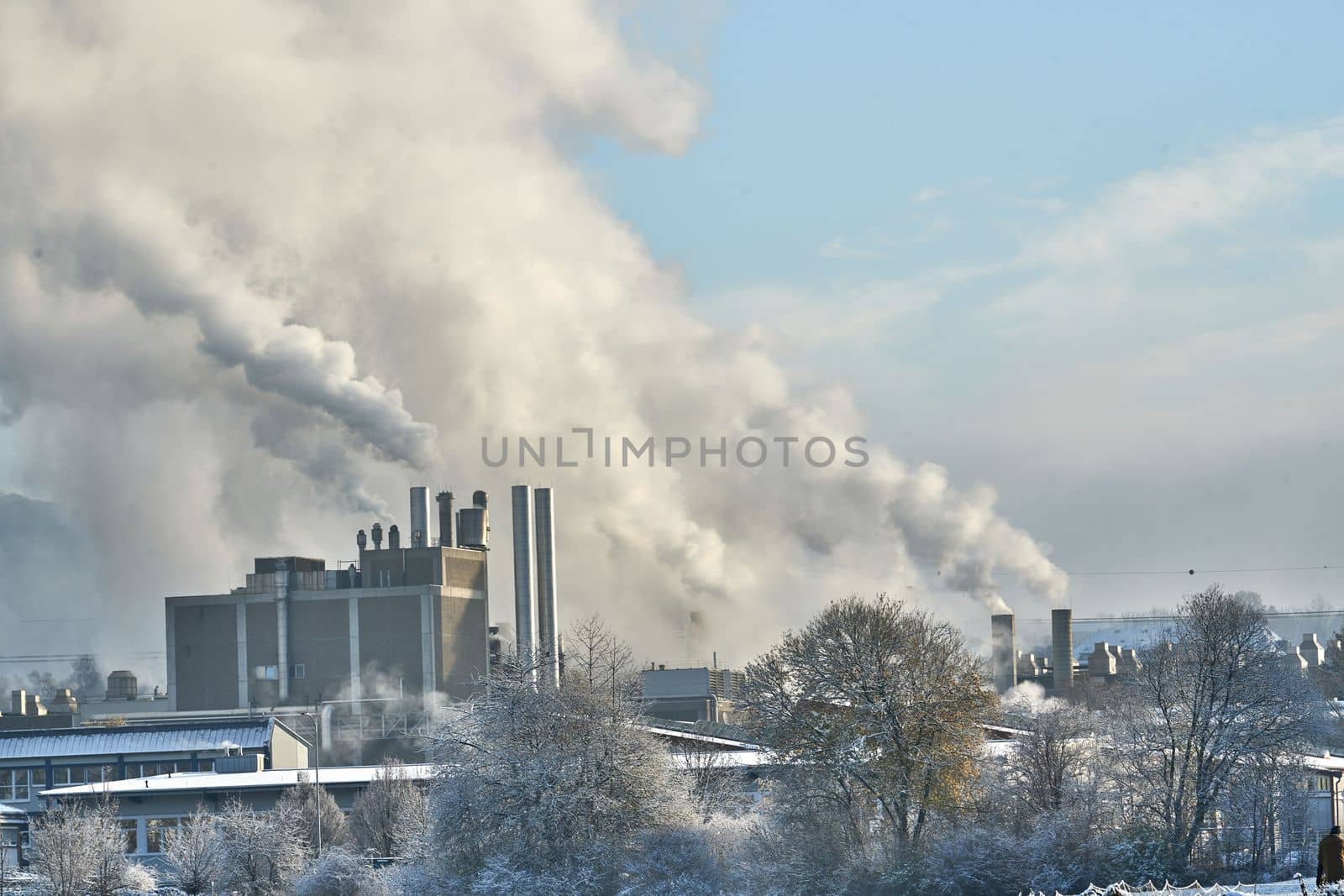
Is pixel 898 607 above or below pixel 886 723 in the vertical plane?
above

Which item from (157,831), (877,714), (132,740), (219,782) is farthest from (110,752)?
(877,714)

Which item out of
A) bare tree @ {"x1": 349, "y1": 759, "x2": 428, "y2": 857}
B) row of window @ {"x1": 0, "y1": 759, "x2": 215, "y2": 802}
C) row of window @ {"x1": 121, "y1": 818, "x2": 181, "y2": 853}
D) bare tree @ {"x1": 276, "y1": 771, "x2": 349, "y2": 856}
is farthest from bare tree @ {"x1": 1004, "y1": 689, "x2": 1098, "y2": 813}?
row of window @ {"x1": 0, "y1": 759, "x2": 215, "y2": 802}

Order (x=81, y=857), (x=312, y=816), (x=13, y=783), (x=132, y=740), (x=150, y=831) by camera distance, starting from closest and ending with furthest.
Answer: (x=81, y=857) < (x=312, y=816) < (x=150, y=831) < (x=13, y=783) < (x=132, y=740)

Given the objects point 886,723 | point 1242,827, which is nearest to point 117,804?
point 886,723

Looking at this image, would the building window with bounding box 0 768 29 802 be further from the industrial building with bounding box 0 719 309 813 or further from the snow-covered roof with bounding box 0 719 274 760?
the snow-covered roof with bounding box 0 719 274 760

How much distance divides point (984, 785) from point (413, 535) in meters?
58.0

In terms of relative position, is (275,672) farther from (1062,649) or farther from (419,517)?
(1062,649)

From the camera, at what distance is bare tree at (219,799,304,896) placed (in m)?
52.7

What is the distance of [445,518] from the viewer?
101312 mm

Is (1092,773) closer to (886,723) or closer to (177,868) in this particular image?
(886,723)

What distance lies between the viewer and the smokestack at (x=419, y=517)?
99.8 m

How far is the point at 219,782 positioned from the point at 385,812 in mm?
7936

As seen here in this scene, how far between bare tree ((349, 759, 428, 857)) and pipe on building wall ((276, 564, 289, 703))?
33.0 m

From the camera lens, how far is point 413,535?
100 m
